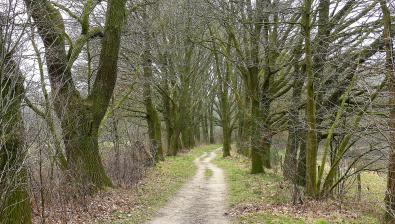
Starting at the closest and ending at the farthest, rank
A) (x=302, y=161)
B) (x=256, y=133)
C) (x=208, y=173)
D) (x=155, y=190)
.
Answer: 1. (x=155, y=190)
2. (x=302, y=161)
3. (x=256, y=133)
4. (x=208, y=173)

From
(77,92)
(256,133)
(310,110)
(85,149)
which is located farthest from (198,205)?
(256,133)

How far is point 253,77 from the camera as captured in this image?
739 inches

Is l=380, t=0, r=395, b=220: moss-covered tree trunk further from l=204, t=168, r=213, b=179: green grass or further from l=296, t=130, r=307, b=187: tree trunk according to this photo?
l=204, t=168, r=213, b=179: green grass

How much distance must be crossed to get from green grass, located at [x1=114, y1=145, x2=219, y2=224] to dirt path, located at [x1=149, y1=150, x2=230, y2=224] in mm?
291

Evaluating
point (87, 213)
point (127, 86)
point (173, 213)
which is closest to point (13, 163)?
point (87, 213)

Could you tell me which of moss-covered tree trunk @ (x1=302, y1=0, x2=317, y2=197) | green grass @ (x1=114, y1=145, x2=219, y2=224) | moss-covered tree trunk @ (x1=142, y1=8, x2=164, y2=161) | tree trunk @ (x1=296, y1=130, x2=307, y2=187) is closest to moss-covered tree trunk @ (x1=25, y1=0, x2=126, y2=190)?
green grass @ (x1=114, y1=145, x2=219, y2=224)

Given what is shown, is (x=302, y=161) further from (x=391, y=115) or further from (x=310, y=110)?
(x=391, y=115)

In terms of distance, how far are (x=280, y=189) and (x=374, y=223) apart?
11.3 feet

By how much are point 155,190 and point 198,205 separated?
2.71 metres

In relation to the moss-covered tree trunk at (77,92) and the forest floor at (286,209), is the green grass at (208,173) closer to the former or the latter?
the forest floor at (286,209)

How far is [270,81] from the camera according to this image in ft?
65.3

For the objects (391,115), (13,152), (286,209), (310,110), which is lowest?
(286,209)

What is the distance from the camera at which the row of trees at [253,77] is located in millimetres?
8930

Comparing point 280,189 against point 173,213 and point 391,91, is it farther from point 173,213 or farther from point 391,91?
point 391,91
